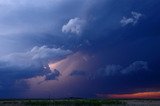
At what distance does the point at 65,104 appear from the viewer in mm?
87188

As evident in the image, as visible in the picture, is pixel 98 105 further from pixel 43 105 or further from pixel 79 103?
pixel 43 105

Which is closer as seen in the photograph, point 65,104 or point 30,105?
point 30,105

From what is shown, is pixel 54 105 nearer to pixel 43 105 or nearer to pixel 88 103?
pixel 43 105

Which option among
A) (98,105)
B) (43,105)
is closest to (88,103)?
(98,105)

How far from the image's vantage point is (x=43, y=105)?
81.0 m

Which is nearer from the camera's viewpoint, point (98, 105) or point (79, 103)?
point (98, 105)

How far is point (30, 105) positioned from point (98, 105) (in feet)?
52.6

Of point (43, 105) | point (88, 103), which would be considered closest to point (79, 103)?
point (88, 103)

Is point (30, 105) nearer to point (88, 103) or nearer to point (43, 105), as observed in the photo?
point (43, 105)

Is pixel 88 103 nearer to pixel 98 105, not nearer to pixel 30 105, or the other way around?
pixel 98 105

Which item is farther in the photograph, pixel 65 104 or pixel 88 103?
pixel 65 104

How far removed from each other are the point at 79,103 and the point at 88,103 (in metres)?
3.90

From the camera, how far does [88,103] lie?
266 ft

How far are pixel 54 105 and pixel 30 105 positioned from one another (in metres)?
5.62
